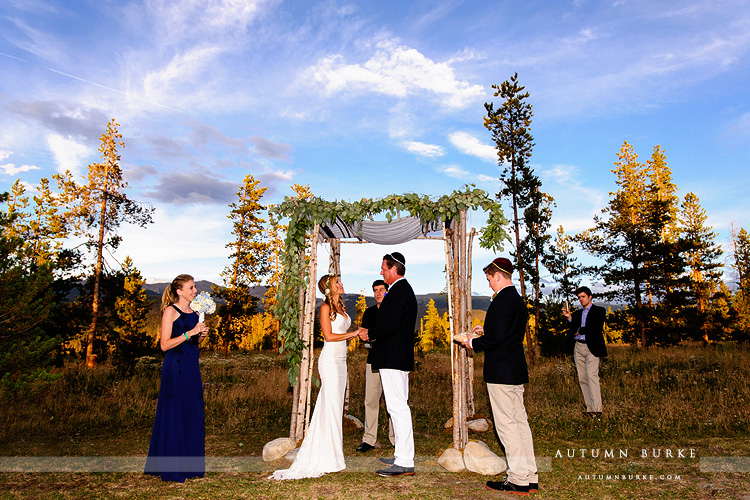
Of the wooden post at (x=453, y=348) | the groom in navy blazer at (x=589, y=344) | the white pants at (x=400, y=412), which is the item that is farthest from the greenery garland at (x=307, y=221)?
the groom in navy blazer at (x=589, y=344)

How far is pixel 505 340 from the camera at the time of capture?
16.0 feet

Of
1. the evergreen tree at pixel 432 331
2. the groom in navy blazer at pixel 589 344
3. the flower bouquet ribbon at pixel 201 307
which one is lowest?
the evergreen tree at pixel 432 331

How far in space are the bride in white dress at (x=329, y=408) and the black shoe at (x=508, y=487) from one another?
1.88m

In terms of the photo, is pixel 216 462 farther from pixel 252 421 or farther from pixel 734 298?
pixel 734 298

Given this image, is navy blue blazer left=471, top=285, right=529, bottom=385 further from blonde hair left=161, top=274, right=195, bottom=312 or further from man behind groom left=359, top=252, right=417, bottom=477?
blonde hair left=161, top=274, right=195, bottom=312

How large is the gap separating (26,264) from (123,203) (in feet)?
56.2

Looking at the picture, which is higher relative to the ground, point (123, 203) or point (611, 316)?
point (123, 203)

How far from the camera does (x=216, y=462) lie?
6.55 metres

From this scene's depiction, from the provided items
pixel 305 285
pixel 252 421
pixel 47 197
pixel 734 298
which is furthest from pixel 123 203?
pixel 734 298

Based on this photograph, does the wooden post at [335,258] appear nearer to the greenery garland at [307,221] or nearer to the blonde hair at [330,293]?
the greenery garland at [307,221]

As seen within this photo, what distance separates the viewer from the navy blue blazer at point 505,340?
15.9ft

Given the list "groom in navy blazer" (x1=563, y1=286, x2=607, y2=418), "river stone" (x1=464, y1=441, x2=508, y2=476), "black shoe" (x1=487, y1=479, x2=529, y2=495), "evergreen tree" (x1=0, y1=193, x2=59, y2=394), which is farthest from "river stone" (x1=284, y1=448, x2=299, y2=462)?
"groom in navy blazer" (x1=563, y1=286, x2=607, y2=418)

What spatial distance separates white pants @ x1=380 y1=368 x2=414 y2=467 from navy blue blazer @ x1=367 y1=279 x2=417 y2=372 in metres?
0.12

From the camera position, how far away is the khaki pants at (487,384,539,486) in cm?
479
